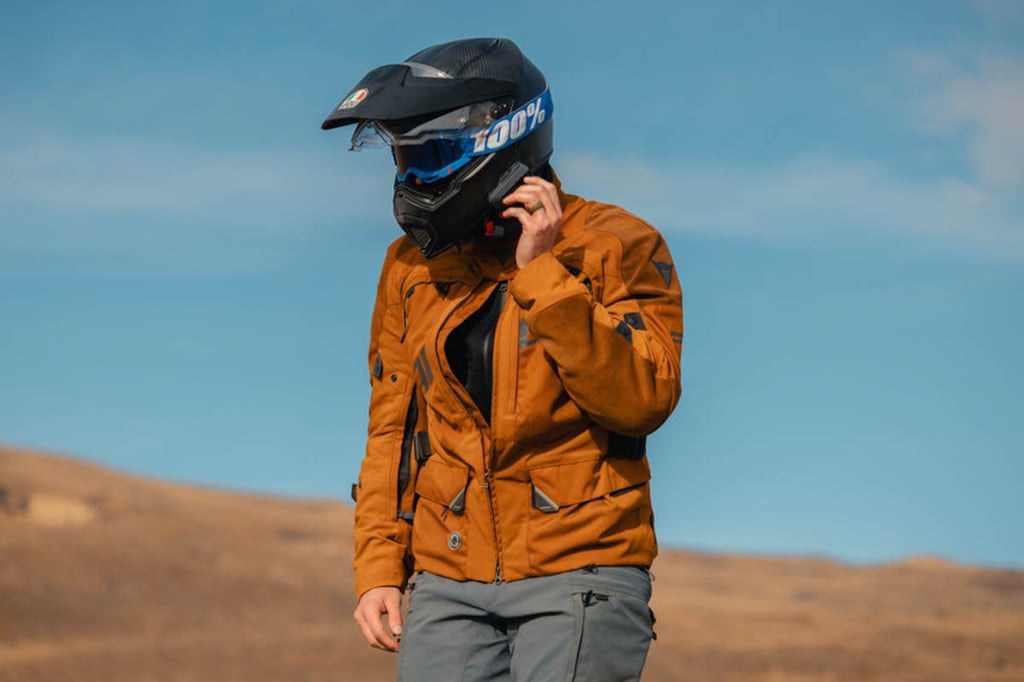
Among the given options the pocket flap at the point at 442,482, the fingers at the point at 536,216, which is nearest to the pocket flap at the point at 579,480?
the pocket flap at the point at 442,482

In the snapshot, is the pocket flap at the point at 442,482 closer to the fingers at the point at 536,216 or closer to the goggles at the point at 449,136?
the fingers at the point at 536,216

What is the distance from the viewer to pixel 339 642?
60.3ft

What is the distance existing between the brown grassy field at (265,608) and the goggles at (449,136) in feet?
43.5

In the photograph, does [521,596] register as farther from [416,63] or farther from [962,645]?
[962,645]

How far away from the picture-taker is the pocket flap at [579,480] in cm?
363

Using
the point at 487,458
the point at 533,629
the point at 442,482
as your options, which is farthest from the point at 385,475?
the point at 533,629

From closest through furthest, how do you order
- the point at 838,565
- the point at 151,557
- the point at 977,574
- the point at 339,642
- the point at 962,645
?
the point at 339,642 < the point at 962,645 < the point at 151,557 < the point at 977,574 < the point at 838,565

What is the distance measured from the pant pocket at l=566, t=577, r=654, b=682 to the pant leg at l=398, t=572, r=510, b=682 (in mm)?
286

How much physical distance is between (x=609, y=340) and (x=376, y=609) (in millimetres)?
1188

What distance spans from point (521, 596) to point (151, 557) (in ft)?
63.9

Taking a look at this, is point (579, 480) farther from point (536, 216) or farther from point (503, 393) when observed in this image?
point (536, 216)

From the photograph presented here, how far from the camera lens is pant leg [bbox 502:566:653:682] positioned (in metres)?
3.57

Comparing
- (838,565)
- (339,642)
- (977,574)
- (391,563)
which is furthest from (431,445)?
(838,565)

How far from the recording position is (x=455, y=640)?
3.75 meters
